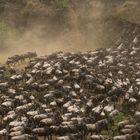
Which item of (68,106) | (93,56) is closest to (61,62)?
(93,56)

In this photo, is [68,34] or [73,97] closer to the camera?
[73,97]

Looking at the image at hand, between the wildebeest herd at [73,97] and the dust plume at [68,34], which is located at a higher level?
the dust plume at [68,34]

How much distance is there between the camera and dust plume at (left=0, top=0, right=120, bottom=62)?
38.0 metres

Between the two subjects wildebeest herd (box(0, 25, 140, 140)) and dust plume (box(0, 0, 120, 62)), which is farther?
Result: dust plume (box(0, 0, 120, 62))

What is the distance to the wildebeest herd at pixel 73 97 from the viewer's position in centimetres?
1967

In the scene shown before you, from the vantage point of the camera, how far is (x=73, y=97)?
23.6 metres

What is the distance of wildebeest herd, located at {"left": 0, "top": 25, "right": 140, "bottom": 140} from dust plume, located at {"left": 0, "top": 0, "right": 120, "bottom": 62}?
547cm

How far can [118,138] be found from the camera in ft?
62.3

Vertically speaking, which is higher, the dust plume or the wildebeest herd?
the dust plume

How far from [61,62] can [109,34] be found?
381 inches

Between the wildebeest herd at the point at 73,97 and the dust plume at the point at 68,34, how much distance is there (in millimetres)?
5471

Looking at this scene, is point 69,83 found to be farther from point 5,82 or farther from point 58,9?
point 58,9

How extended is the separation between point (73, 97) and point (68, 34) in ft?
55.5

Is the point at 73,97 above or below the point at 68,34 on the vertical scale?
below
